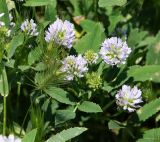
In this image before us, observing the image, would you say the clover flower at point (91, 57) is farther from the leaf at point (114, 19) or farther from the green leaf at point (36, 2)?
the leaf at point (114, 19)

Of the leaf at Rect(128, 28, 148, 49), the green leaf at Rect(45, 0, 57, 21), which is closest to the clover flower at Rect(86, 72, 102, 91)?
the green leaf at Rect(45, 0, 57, 21)

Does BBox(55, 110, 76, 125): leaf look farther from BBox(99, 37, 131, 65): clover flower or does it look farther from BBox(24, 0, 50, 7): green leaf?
BBox(24, 0, 50, 7): green leaf

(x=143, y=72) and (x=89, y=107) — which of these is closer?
(x=89, y=107)

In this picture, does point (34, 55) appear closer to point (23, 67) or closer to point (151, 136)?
point (23, 67)

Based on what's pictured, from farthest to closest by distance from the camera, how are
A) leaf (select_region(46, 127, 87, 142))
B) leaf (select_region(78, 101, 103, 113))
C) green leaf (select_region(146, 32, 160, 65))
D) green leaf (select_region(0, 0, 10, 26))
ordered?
green leaf (select_region(146, 32, 160, 65)) → green leaf (select_region(0, 0, 10, 26)) → leaf (select_region(78, 101, 103, 113)) → leaf (select_region(46, 127, 87, 142))

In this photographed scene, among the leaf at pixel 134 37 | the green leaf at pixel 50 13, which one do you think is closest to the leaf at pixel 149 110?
the leaf at pixel 134 37

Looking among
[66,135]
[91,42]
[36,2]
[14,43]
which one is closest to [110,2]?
[91,42]
